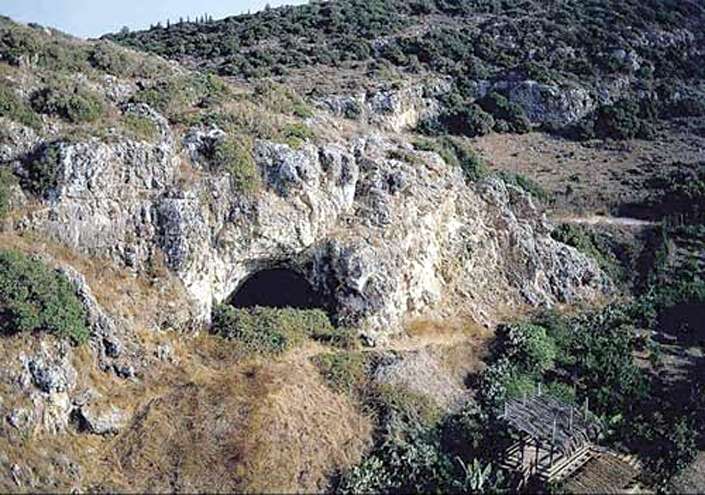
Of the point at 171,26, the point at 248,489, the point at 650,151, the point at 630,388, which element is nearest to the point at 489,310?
the point at 630,388

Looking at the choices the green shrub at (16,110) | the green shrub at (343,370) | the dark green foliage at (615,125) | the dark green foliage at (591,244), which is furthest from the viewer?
the dark green foliage at (615,125)

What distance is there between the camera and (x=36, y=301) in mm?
25484

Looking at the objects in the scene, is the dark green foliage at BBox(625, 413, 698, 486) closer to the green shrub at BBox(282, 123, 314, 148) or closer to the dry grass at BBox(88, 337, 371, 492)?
the dry grass at BBox(88, 337, 371, 492)

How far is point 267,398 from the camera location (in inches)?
1044

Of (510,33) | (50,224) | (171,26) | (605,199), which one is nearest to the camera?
(50,224)

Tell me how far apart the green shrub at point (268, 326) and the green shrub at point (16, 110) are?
34.2 ft

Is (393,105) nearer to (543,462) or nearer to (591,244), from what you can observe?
(591,244)

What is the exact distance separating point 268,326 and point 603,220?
26528 mm

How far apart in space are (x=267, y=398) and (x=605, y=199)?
31.8 meters

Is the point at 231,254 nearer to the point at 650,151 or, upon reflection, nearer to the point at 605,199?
the point at 605,199

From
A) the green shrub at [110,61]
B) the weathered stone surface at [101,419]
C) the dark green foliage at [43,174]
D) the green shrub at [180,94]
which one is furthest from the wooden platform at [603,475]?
the green shrub at [110,61]

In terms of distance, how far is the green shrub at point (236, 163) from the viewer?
32.1 metres

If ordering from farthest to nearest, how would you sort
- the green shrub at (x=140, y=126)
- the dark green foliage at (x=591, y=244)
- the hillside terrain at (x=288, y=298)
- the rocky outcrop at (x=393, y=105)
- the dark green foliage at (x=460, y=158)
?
the rocky outcrop at (x=393, y=105), the dark green foliage at (x=591, y=244), the dark green foliage at (x=460, y=158), the green shrub at (x=140, y=126), the hillside terrain at (x=288, y=298)

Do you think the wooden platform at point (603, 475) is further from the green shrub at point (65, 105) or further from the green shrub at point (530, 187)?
the green shrub at point (65, 105)
